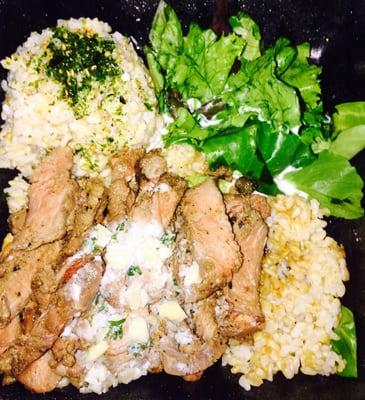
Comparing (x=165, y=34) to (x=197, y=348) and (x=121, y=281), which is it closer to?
(x=121, y=281)

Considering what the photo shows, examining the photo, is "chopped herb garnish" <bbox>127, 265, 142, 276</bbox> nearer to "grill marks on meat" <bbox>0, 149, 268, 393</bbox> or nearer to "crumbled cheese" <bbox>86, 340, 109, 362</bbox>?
"grill marks on meat" <bbox>0, 149, 268, 393</bbox>

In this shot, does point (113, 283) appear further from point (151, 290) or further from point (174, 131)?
point (174, 131)

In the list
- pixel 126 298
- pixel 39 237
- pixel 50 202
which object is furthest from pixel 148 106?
pixel 126 298

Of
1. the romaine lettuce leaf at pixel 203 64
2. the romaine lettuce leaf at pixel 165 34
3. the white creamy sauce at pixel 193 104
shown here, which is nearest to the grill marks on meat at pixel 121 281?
the white creamy sauce at pixel 193 104

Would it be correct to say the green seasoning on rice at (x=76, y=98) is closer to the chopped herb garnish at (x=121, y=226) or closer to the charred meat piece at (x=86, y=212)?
the charred meat piece at (x=86, y=212)

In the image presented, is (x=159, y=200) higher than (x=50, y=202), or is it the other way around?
(x=50, y=202)

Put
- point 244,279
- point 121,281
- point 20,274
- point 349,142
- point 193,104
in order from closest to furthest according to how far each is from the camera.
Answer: point 121,281
point 20,274
point 244,279
point 349,142
point 193,104

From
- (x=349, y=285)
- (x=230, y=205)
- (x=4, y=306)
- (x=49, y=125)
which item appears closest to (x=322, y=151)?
(x=230, y=205)
